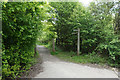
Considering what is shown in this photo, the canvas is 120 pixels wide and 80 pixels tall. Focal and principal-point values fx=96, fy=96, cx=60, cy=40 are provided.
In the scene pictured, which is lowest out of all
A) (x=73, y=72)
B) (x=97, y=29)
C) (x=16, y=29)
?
(x=73, y=72)

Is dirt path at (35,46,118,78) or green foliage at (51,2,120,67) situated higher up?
green foliage at (51,2,120,67)

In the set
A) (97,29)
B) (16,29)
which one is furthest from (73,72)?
(97,29)

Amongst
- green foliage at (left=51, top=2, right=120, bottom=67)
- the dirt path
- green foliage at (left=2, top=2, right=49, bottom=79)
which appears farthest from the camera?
green foliage at (left=51, top=2, right=120, bottom=67)

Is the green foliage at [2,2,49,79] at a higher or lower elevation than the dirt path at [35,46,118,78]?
higher

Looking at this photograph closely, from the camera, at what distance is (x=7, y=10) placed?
6.22ft

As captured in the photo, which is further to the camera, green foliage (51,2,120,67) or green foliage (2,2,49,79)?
green foliage (51,2,120,67)

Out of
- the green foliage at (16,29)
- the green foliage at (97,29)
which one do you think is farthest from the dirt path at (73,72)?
the green foliage at (97,29)

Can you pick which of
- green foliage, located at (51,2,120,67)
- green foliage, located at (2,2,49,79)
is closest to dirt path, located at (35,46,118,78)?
green foliage, located at (2,2,49,79)

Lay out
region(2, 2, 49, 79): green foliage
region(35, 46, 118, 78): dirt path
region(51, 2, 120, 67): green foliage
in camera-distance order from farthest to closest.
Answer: region(51, 2, 120, 67): green foliage → region(35, 46, 118, 78): dirt path → region(2, 2, 49, 79): green foliage

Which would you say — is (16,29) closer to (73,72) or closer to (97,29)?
(73,72)

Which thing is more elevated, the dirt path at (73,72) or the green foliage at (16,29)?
the green foliage at (16,29)

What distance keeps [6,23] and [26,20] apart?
42 cm

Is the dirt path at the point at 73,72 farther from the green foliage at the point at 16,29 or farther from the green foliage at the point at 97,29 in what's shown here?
the green foliage at the point at 97,29

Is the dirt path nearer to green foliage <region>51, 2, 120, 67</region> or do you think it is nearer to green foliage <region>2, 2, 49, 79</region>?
green foliage <region>2, 2, 49, 79</region>
